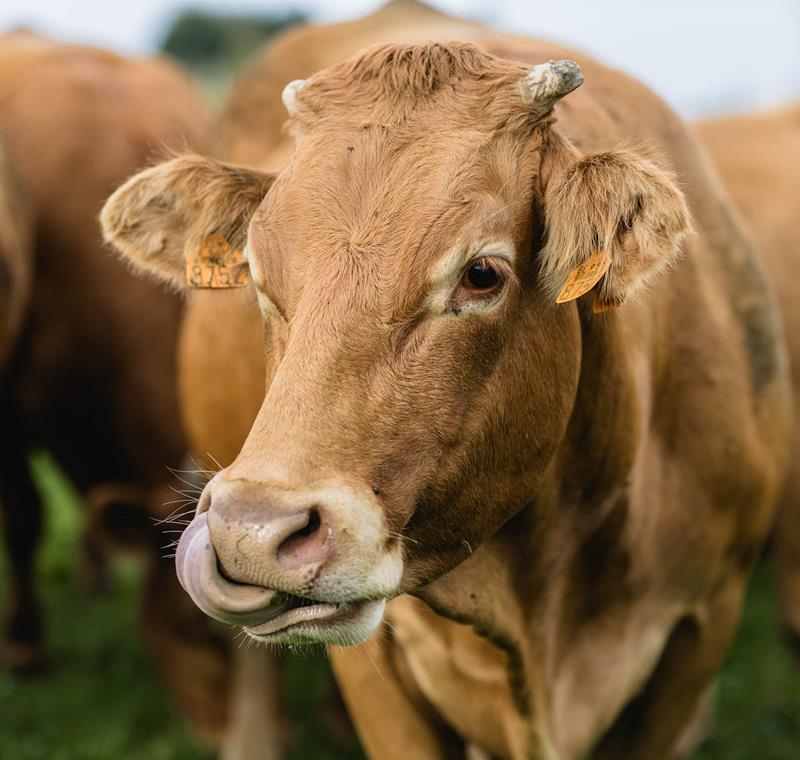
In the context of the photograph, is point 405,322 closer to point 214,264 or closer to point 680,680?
point 214,264

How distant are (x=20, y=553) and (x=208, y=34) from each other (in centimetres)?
2821

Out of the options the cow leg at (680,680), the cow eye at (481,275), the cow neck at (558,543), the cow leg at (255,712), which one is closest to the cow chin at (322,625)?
the cow neck at (558,543)

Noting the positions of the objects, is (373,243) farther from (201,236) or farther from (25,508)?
(25,508)

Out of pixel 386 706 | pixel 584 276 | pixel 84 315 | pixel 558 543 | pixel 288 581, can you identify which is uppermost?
pixel 584 276

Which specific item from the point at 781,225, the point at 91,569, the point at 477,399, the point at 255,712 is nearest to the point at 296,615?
the point at 477,399

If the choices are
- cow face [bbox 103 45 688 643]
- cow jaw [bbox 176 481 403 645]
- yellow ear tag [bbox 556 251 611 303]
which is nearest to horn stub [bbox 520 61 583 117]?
cow face [bbox 103 45 688 643]

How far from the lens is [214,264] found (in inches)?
113

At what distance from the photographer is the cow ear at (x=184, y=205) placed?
2.80 metres

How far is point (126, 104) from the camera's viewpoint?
18.1 ft

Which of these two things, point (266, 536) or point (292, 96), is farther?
point (292, 96)

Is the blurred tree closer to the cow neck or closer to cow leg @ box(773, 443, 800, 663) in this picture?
cow leg @ box(773, 443, 800, 663)

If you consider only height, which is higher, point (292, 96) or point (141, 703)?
point (292, 96)

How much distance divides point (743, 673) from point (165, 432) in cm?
275

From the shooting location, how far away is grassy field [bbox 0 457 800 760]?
4793 mm
